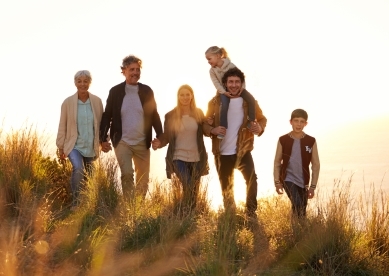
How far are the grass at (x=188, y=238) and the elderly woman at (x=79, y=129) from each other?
68 cm

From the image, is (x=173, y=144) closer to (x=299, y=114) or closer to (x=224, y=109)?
(x=224, y=109)

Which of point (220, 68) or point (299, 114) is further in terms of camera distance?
point (220, 68)

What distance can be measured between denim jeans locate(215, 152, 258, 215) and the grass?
0.22 m

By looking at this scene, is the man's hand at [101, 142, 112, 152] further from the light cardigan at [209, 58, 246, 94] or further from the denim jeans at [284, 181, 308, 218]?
the denim jeans at [284, 181, 308, 218]

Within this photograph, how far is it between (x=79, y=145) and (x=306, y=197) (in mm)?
2773

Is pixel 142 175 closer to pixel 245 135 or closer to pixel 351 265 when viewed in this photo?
pixel 245 135

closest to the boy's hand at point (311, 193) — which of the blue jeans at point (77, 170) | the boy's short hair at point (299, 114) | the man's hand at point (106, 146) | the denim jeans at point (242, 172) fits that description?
the denim jeans at point (242, 172)

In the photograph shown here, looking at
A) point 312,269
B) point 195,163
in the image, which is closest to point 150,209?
point 195,163

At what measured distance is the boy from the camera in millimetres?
6289

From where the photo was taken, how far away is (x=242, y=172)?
21.9 feet

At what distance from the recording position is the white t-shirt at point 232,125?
259 inches

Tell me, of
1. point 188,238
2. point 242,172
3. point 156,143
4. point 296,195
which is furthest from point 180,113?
point 188,238

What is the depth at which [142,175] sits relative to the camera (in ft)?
23.3

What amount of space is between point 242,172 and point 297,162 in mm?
669
